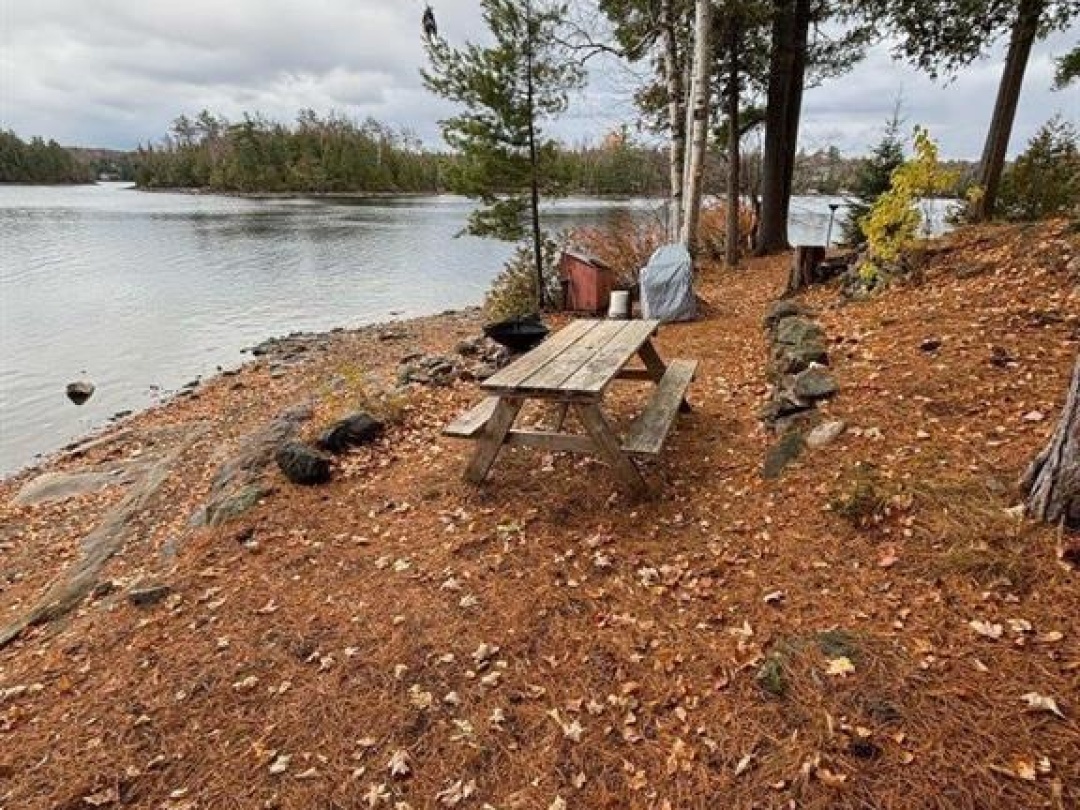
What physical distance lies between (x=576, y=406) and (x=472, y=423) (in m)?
0.85

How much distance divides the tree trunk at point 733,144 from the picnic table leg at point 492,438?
9.39 meters

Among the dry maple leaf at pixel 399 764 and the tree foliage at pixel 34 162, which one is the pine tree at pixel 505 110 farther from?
the tree foliage at pixel 34 162

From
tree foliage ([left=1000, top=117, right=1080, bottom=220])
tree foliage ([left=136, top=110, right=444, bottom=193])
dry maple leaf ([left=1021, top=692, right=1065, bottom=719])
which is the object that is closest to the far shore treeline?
tree foliage ([left=136, top=110, right=444, bottom=193])

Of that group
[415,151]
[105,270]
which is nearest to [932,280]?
[105,270]

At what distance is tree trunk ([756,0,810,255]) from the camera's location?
10.4m

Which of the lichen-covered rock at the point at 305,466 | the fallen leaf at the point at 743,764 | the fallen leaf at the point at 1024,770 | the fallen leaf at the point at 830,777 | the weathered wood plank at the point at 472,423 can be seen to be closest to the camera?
the fallen leaf at the point at 1024,770

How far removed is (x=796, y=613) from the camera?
8.05 ft

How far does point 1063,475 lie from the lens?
89.6 inches

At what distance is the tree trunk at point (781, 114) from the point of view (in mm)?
10398

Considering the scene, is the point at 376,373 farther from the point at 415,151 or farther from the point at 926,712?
the point at 415,151

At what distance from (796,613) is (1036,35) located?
9.90 meters

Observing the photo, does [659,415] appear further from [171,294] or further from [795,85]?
[171,294]

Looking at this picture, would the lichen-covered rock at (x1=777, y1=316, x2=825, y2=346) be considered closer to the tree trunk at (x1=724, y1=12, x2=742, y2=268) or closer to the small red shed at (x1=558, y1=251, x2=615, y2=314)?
the small red shed at (x1=558, y1=251, x2=615, y2=314)

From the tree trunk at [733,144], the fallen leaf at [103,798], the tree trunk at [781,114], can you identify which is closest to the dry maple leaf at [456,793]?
the fallen leaf at [103,798]
